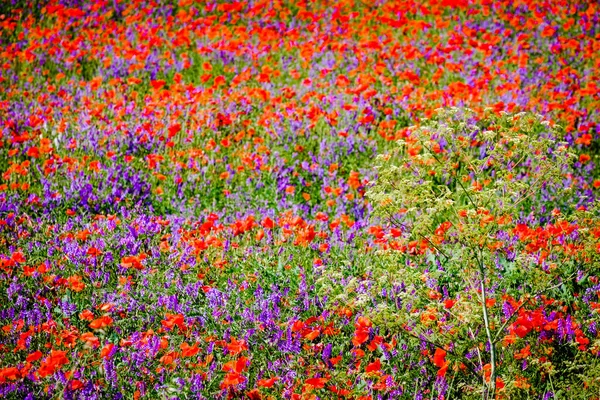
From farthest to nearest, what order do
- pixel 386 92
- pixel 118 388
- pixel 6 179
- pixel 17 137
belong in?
pixel 386 92, pixel 17 137, pixel 6 179, pixel 118 388

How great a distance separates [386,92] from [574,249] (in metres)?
3.19

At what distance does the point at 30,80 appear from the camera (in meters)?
6.39

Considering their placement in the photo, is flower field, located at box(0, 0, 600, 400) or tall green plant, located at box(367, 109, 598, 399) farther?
flower field, located at box(0, 0, 600, 400)

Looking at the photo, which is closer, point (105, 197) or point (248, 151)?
point (105, 197)

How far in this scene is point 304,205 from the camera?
14.5ft

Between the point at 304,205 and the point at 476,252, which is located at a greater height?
the point at 476,252

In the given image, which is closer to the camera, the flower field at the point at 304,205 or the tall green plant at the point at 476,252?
the tall green plant at the point at 476,252

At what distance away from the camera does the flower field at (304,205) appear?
2.60 metres

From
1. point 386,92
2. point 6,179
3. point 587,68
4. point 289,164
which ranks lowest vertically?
point 6,179

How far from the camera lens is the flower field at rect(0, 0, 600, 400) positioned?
260 cm

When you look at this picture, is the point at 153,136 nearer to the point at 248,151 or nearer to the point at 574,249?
the point at 248,151

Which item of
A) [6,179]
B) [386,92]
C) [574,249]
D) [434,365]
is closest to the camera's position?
[434,365]

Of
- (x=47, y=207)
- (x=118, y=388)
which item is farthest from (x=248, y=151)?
(x=118, y=388)

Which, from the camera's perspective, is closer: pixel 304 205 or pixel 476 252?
pixel 476 252
